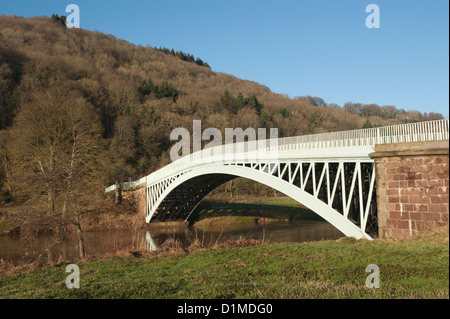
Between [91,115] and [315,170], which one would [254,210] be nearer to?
[315,170]

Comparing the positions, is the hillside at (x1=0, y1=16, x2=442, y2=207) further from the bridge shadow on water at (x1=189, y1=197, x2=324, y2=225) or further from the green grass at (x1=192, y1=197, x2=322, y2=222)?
the green grass at (x1=192, y1=197, x2=322, y2=222)

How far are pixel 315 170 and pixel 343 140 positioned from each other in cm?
417

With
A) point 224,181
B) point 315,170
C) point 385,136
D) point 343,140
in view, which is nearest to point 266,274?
point 385,136

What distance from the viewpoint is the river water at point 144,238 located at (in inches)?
763

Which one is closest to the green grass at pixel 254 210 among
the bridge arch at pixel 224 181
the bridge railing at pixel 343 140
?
the bridge arch at pixel 224 181

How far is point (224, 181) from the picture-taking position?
3117 centimetres

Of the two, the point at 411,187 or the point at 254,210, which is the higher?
the point at 411,187

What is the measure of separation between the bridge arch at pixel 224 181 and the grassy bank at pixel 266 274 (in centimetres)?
157

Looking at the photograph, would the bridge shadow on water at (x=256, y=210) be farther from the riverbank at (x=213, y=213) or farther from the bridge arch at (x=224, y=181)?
the bridge arch at (x=224, y=181)

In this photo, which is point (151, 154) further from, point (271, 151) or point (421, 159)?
point (421, 159)

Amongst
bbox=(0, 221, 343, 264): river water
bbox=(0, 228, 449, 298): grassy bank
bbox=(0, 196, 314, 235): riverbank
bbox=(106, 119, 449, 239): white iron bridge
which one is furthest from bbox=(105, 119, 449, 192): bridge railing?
bbox=(0, 196, 314, 235): riverbank

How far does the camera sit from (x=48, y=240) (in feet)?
78.0
